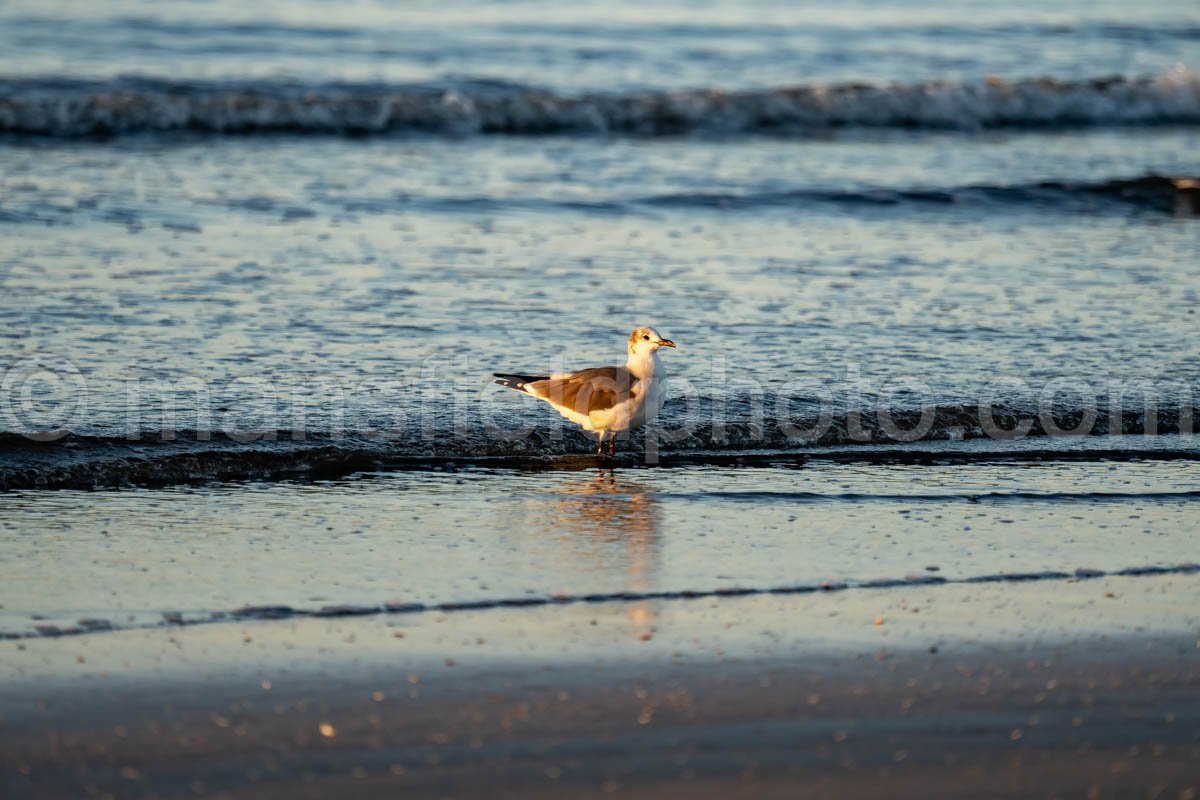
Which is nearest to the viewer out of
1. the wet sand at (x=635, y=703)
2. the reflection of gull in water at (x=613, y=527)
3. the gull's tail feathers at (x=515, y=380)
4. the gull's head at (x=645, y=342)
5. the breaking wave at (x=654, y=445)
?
the wet sand at (x=635, y=703)

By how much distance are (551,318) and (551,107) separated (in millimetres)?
8176

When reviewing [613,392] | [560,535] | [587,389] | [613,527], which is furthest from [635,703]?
[587,389]

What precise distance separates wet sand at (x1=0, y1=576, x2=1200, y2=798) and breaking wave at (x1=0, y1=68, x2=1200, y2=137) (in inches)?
449

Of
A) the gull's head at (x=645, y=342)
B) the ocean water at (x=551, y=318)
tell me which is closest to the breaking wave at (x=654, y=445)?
the ocean water at (x=551, y=318)

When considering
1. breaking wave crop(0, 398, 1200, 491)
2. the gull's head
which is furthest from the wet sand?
the gull's head

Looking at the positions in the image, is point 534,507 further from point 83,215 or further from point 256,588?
point 83,215

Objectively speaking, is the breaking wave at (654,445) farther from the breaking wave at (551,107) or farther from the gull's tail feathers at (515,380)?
the breaking wave at (551,107)

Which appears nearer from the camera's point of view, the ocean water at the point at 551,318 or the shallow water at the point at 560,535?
the shallow water at the point at 560,535

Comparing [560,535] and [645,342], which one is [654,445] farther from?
[560,535]

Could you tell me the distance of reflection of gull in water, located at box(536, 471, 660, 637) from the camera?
16.0 feet

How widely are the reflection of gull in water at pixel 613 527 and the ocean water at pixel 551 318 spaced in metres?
0.03

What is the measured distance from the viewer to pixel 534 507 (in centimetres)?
578

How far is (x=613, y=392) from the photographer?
652 cm

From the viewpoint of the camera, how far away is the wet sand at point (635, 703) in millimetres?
3436
